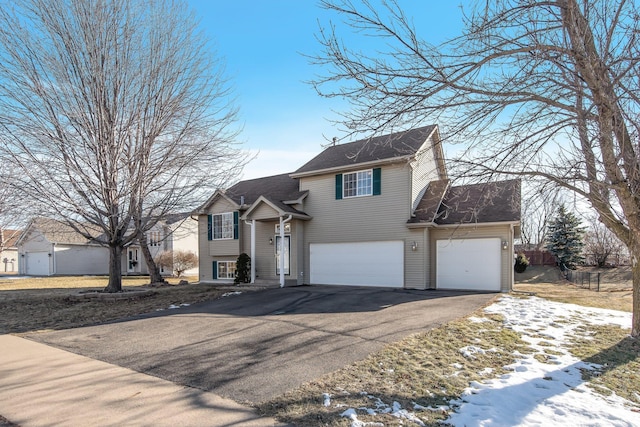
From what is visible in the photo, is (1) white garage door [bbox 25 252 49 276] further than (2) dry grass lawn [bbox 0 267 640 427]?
Yes

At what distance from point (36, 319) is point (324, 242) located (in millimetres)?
10751

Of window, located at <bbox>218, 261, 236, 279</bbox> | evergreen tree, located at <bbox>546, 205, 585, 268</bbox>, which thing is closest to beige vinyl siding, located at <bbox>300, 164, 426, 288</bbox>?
window, located at <bbox>218, 261, 236, 279</bbox>

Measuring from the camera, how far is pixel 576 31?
16.3 ft

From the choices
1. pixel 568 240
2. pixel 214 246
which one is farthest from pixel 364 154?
pixel 568 240

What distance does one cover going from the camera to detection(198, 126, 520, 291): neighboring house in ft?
48.8

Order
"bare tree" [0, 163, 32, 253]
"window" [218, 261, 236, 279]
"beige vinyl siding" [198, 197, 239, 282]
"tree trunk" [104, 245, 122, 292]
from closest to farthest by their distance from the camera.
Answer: "bare tree" [0, 163, 32, 253]
"tree trunk" [104, 245, 122, 292]
"beige vinyl siding" [198, 197, 239, 282]
"window" [218, 261, 236, 279]

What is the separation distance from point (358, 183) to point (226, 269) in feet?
28.2

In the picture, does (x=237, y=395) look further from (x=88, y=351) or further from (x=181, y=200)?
(x=181, y=200)

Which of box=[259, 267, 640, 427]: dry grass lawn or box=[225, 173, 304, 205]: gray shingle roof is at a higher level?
box=[225, 173, 304, 205]: gray shingle roof

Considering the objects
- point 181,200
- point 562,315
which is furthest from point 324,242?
point 562,315

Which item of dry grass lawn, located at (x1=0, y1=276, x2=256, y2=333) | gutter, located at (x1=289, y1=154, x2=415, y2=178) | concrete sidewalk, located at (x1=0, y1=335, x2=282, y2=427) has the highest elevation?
gutter, located at (x1=289, y1=154, x2=415, y2=178)

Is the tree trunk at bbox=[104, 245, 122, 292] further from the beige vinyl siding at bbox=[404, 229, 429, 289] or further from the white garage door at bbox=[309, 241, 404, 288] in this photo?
the beige vinyl siding at bbox=[404, 229, 429, 289]

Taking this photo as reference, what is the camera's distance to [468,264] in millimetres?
15086

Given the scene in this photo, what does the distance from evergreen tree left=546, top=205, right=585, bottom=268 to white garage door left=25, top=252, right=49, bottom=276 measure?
4035 cm
